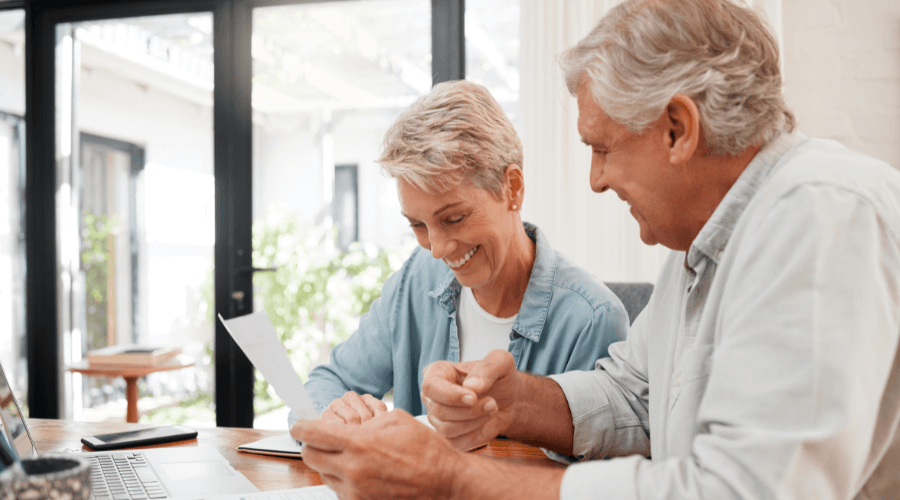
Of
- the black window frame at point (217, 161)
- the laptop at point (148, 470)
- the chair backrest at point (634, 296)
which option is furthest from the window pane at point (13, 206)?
the chair backrest at point (634, 296)

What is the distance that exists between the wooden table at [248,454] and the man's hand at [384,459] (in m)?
0.28

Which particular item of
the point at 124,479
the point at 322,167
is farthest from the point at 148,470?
the point at 322,167

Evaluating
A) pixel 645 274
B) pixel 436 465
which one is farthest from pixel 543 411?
pixel 645 274

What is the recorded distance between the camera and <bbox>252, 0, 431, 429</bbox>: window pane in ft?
9.93

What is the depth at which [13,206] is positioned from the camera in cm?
346

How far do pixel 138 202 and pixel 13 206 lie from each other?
0.78 metres

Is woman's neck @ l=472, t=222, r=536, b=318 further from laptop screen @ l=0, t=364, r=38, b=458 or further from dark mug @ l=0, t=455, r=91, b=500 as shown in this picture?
dark mug @ l=0, t=455, r=91, b=500

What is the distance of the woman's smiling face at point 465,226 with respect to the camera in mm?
1367

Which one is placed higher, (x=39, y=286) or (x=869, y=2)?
(x=869, y=2)

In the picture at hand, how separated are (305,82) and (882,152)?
2.42 meters

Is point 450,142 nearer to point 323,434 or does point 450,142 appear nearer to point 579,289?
point 579,289

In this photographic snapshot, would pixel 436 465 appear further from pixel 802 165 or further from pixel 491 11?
pixel 491 11

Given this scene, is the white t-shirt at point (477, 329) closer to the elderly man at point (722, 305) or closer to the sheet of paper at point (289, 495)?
the elderly man at point (722, 305)

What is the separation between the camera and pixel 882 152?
7.66 ft
